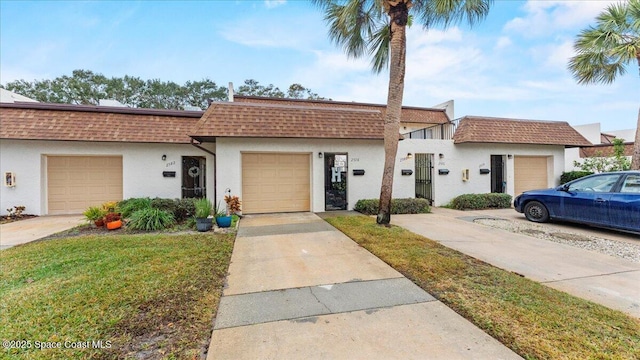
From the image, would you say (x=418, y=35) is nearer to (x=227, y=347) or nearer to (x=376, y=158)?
(x=376, y=158)

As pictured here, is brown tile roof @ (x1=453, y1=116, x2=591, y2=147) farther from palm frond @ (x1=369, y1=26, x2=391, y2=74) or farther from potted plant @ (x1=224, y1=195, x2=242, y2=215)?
potted plant @ (x1=224, y1=195, x2=242, y2=215)

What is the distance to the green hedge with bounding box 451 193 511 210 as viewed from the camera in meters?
10.6

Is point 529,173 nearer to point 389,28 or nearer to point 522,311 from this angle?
point 389,28

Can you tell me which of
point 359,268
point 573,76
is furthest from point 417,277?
point 573,76

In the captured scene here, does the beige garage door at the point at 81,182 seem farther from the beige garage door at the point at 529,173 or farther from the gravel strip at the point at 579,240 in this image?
the beige garage door at the point at 529,173

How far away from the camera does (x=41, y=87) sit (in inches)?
1104

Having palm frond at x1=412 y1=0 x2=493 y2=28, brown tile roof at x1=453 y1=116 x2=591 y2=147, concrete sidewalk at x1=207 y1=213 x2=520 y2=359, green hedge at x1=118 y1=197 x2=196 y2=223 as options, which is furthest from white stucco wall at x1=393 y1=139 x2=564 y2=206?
green hedge at x1=118 y1=197 x2=196 y2=223

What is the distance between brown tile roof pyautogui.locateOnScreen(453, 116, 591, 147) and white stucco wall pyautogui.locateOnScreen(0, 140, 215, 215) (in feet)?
34.8

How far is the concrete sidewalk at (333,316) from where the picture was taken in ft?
7.31

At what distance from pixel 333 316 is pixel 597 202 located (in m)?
7.72

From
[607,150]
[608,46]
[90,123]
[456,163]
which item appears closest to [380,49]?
[456,163]

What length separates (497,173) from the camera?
12336mm

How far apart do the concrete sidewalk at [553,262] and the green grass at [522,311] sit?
0.39 meters

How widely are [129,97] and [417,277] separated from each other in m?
38.9
